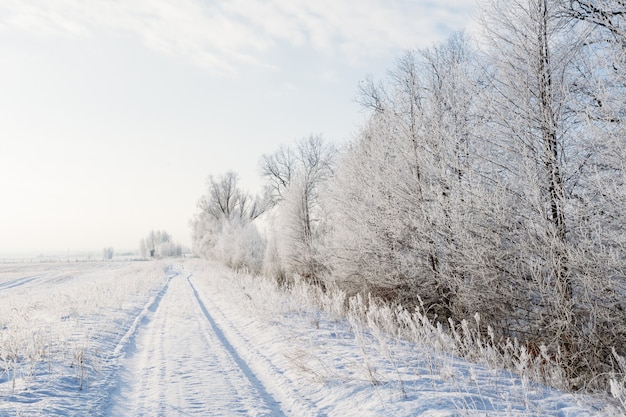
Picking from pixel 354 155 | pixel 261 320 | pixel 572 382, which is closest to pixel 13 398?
pixel 261 320

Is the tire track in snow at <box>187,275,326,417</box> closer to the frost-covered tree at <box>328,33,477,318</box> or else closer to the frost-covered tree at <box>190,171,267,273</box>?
the frost-covered tree at <box>328,33,477,318</box>

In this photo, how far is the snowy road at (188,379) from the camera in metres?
4.84

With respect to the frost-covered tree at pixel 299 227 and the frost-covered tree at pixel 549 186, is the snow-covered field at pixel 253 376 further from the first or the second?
the frost-covered tree at pixel 299 227

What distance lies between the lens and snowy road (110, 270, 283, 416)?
4836 millimetres

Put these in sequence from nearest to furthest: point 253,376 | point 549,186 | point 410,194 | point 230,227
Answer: point 253,376, point 549,186, point 410,194, point 230,227

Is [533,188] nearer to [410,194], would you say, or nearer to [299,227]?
[410,194]

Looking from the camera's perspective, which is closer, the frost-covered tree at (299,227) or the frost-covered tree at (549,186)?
the frost-covered tree at (549,186)

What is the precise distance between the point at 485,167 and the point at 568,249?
2344 mm

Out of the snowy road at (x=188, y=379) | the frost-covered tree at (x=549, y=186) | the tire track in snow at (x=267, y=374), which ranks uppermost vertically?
the frost-covered tree at (x=549, y=186)

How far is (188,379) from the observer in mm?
5902

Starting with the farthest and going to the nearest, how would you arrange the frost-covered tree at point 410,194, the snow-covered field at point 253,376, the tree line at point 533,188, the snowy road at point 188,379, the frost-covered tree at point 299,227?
the frost-covered tree at point 299,227 → the frost-covered tree at point 410,194 → the tree line at point 533,188 → the snowy road at point 188,379 → the snow-covered field at point 253,376

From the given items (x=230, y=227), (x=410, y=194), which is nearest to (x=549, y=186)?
(x=410, y=194)

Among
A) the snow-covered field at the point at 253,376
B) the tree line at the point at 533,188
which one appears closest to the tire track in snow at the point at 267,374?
the snow-covered field at the point at 253,376

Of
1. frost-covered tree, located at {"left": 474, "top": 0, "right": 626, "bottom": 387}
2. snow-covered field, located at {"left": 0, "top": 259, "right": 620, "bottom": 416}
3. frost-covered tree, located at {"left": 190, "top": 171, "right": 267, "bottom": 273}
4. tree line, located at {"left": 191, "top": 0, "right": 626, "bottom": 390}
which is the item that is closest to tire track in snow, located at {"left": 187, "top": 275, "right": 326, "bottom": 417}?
snow-covered field, located at {"left": 0, "top": 259, "right": 620, "bottom": 416}
